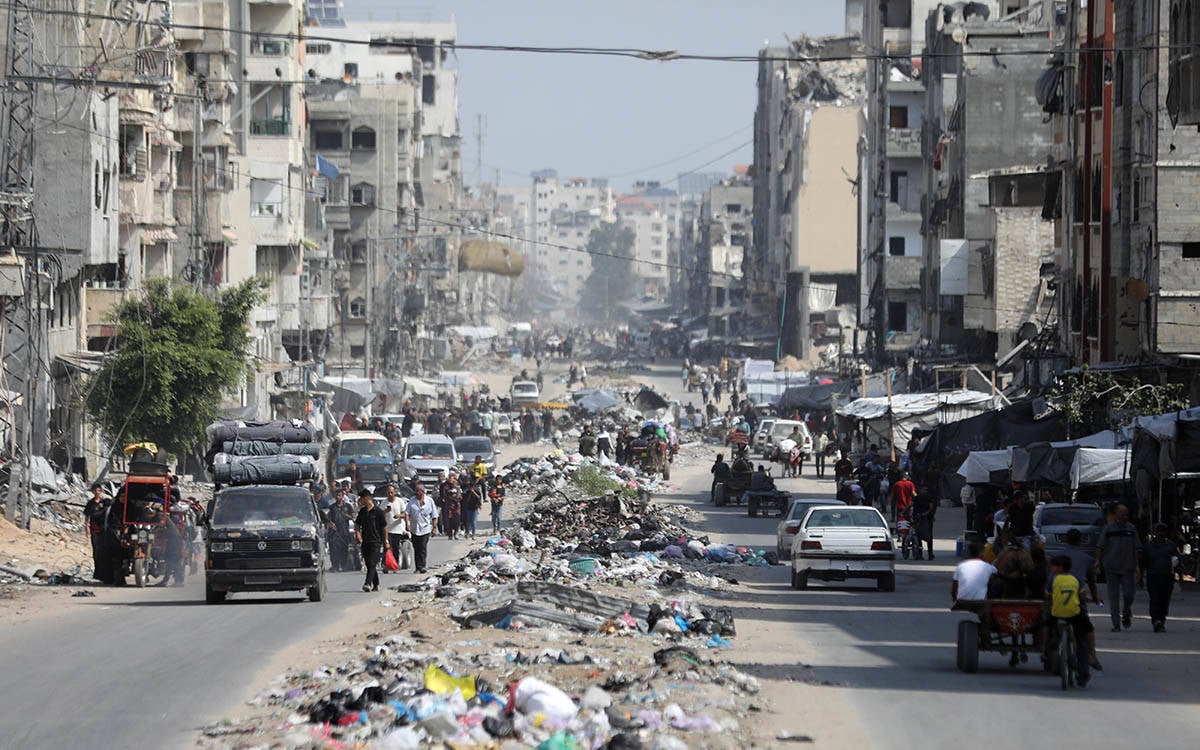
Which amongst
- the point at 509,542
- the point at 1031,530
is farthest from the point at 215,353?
the point at 1031,530

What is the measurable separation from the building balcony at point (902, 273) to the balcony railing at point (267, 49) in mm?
26357

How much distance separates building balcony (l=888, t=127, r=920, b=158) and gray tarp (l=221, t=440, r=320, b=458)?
55.7 meters

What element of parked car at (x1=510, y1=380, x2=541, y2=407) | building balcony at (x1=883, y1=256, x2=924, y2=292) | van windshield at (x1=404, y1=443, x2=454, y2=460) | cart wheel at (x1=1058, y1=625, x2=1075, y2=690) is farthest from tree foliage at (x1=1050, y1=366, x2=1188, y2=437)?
parked car at (x1=510, y1=380, x2=541, y2=407)

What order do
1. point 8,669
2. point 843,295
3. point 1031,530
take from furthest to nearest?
point 843,295, point 1031,530, point 8,669

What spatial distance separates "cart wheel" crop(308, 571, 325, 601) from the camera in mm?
24828

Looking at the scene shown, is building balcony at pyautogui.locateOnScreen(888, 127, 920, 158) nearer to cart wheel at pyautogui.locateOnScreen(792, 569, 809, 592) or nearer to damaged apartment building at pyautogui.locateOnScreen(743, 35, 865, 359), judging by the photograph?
damaged apartment building at pyautogui.locateOnScreen(743, 35, 865, 359)

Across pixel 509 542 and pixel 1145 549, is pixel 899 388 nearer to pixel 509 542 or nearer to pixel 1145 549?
pixel 509 542

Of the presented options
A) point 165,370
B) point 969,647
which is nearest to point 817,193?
point 165,370

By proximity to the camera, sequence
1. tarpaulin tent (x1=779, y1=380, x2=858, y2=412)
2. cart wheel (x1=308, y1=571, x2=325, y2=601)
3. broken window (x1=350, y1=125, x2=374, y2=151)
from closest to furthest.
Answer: cart wheel (x1=308, y1=571, x2=325, y2=601) → tarpaulin tent (x1=779, y1=380, x2=858, y2=412) → broken window (x1=350, y1=125, x2=374, y2=151)

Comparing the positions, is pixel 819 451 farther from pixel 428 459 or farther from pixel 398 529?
pixel 398 529

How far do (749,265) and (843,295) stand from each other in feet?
151

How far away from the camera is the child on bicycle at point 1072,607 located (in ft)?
52.4

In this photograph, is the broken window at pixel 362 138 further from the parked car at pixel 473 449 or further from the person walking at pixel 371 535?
the person walking at pixel 371 535

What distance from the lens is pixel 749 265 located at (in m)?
162
